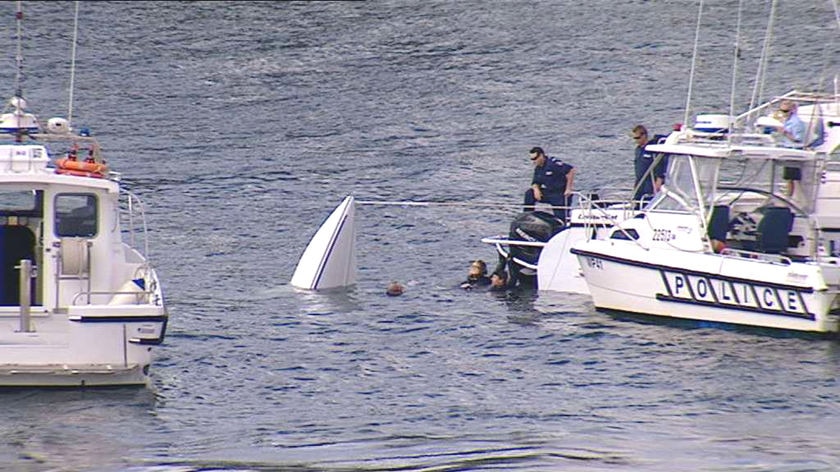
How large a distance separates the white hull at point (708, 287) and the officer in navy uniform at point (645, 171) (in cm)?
155

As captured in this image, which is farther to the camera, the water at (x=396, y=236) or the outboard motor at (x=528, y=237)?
the outboard motor at (x=528, y=237)

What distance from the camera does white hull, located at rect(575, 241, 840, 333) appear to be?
22.6 m

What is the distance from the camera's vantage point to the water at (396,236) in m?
18.0

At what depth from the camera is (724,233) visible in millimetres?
23906

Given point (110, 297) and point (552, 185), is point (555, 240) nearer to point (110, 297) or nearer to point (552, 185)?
point (552, 185)

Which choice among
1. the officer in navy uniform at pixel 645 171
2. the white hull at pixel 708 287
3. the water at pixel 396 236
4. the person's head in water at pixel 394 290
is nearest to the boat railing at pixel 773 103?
the officer in navy uniform at pixel 645 171

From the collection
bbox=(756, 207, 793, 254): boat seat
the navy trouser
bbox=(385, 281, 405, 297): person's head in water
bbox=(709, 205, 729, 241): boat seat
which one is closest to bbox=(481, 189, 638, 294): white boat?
the navy trouser

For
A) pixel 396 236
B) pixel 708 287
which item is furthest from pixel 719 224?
pixel 396 236

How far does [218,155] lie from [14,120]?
1684 cm

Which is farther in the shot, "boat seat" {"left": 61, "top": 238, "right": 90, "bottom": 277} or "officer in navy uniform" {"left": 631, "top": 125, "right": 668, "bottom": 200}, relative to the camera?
"officer in navy uniform" {"left": 631, "top": 125, "right": 668, "bottom": 200}

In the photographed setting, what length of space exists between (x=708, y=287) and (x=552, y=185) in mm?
4651

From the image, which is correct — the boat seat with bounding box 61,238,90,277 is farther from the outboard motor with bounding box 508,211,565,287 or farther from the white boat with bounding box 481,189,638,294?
the outboard motor with bounding box 508,211,565,287

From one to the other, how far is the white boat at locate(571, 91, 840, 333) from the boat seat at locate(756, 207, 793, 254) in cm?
1

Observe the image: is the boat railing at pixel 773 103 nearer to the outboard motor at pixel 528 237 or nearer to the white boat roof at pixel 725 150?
the white boat roof at pixel 725 150
